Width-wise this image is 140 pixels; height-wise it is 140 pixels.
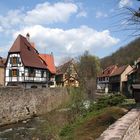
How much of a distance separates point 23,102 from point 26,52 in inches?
782

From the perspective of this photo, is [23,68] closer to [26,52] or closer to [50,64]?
[26,52]

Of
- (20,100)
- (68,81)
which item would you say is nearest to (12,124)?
(20,100)

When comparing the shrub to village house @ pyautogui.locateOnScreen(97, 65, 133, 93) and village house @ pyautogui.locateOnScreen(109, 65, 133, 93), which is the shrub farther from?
village house @ pyautogui.locateOnScreen(109, 65, 133, 93)

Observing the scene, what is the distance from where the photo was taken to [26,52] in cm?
5606

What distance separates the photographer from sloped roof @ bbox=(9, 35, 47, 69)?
54297 mm

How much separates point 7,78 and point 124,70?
32648 millimetres

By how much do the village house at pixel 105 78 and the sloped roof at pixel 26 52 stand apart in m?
33.4

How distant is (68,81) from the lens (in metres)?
76.1

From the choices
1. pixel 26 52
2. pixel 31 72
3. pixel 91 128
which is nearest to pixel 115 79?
pixel 31 72

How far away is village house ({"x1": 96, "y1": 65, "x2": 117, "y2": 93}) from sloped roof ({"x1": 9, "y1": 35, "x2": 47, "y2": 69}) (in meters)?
33.4

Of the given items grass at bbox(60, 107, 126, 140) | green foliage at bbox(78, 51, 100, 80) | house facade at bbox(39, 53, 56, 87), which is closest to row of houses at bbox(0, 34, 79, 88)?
house facade at bbox(39, 53, 56, 87)

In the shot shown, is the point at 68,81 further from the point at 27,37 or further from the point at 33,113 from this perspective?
the point at 33,113

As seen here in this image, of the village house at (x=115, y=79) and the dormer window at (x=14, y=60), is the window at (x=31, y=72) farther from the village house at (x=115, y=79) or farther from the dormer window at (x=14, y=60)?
the village house at (x=115, y=79)

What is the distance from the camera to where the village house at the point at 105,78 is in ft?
298
